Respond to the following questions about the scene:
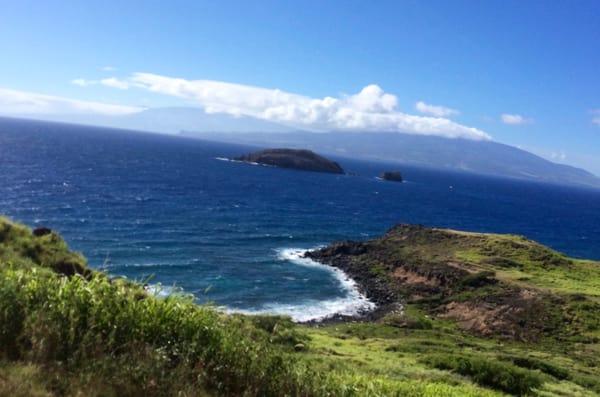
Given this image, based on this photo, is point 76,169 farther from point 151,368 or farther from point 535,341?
point 151,368

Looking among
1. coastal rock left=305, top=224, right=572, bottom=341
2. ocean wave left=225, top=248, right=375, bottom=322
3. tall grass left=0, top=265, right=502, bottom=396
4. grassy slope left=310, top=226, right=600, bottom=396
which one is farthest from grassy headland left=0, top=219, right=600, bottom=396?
ocean wave left=225, top=248, right=375, bottom=322

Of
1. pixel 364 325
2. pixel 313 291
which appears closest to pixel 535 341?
pixel 364 325

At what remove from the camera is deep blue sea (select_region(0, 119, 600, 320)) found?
6119cm

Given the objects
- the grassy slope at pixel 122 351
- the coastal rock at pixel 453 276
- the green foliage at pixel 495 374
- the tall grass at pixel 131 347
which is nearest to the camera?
the grassy slope at pixel 122 351

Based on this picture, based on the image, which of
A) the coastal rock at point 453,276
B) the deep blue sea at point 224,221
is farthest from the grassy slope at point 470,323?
the deep blue sea at point 224,221

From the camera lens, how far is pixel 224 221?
95500 millimetres

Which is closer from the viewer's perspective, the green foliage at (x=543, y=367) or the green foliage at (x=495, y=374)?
the green foliage at (x=495, y=374)

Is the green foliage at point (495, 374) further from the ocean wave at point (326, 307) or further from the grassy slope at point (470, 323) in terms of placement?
the ocean wave at point (326, 307)

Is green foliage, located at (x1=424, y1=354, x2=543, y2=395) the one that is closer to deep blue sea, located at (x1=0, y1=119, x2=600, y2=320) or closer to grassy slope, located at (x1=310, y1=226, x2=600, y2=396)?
grassy slope, located at (x1=310, y1=226, x2=600, y2=396)

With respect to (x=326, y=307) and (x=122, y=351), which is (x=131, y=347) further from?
(x=326, y=307)

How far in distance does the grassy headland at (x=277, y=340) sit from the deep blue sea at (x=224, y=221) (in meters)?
2.68

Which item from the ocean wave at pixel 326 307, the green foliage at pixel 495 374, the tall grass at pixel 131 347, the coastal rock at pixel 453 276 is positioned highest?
the tall grass at pixel 131 347

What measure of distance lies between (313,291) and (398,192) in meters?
140

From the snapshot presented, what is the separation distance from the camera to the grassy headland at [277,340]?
860cm
